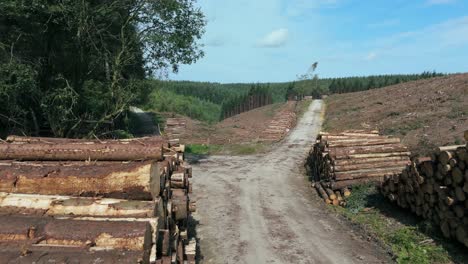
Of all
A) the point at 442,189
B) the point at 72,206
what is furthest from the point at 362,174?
the point at 72,206

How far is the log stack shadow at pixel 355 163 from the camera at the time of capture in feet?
58.8

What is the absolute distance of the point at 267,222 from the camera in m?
14.8

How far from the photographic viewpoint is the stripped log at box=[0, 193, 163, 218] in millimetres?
7312

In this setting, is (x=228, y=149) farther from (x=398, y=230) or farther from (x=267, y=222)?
(x=398, y=230)

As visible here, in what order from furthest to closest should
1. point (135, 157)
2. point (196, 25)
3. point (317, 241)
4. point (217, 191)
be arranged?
point (196, 25) → point (217, 191) → point (317, 241) → point (135, 157)

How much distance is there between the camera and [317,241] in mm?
12781

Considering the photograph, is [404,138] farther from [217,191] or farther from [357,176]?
[217,191]

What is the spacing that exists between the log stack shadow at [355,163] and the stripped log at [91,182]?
11179 millimetres

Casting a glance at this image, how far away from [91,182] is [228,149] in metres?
25.7

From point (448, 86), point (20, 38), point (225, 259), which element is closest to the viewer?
point (225, 259)

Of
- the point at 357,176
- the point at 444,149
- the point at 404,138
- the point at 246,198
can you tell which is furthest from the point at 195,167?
the point at 444,149

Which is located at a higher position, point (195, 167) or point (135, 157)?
point (135, 157)

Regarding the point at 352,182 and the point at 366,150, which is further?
the point at 366,150

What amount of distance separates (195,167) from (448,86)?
1045 inches
